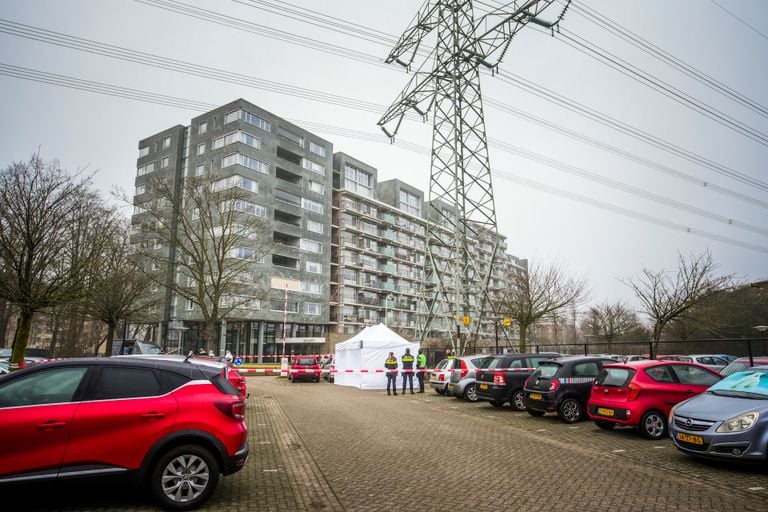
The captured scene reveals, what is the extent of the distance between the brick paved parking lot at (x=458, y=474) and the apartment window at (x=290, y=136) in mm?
50479

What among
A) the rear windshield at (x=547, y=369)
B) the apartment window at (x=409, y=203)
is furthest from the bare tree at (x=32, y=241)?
the apartment window at (x=409, y=203)

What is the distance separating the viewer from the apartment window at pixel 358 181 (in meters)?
70.9

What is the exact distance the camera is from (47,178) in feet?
56.4

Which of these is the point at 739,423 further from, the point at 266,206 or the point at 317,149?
the point at 317,149

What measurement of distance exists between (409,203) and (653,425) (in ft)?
254

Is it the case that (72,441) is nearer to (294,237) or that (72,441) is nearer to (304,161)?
(294,237)

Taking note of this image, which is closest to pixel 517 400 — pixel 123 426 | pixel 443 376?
pixel 443 376

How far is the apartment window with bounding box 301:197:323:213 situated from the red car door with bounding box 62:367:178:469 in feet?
179

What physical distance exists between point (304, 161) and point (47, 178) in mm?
44559

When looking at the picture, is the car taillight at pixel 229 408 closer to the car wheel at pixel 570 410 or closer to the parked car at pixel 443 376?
the car wheel at pixel 570 410

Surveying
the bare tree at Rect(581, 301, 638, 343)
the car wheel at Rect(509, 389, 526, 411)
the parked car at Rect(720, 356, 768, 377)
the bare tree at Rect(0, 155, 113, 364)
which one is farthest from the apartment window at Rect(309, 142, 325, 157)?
the parked car at Rect(720, 356, 768, 377)

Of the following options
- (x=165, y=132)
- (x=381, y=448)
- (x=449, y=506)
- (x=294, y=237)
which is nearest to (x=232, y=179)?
(x=294, y=237)

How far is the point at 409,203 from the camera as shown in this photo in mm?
86250

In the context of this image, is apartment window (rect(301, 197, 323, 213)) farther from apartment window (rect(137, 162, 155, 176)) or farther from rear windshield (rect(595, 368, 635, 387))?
rear windshield (rect(595, 368, 635, 387))
